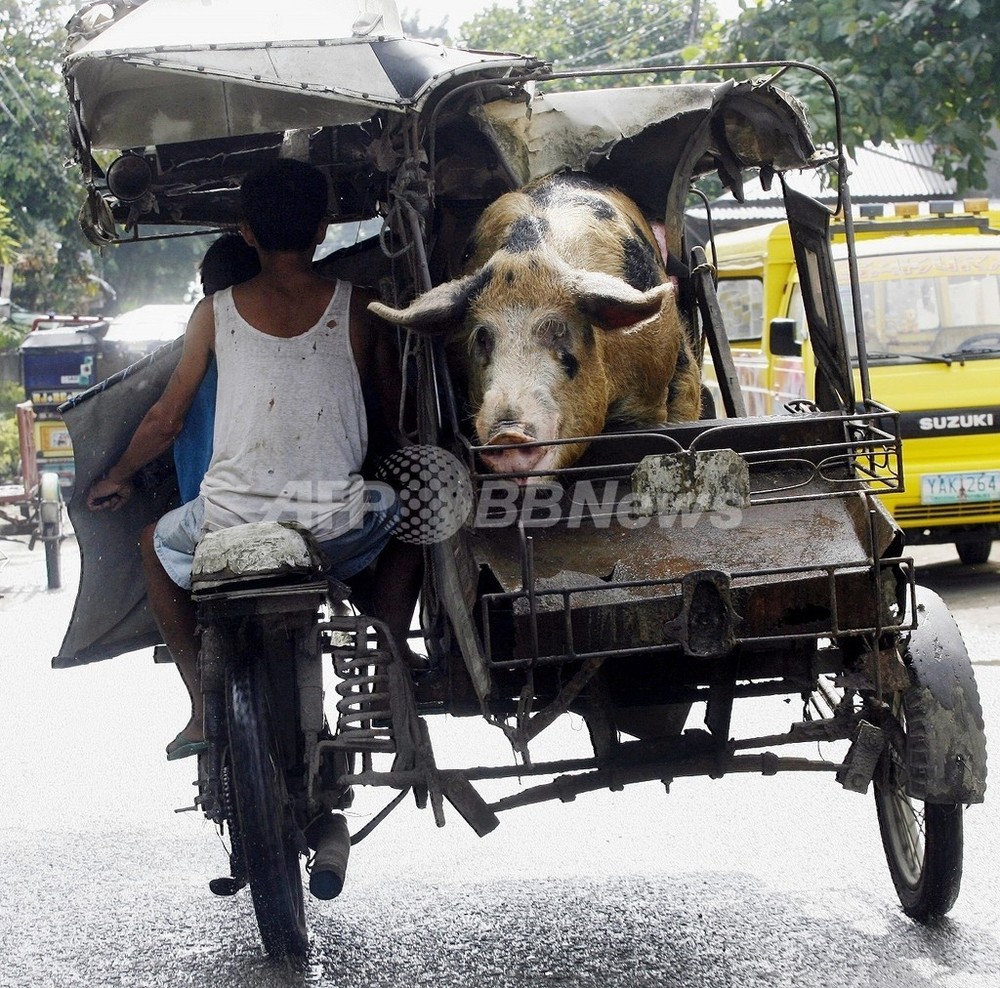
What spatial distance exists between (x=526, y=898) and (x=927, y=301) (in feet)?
23.0

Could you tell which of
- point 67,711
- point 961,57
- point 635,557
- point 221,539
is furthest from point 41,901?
point 961,57

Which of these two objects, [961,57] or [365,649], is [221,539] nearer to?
[365,649]

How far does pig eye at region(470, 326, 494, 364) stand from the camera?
4.31 m

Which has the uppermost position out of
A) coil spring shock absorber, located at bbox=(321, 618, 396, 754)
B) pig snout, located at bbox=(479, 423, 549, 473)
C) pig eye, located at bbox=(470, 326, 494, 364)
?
pig eye, located at bbox=(470, 326, 494, 364)

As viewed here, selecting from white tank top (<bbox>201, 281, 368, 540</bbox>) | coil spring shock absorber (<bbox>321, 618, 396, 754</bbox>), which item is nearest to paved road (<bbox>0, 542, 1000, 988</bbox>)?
coil spring shock absorber (<bbox>321, 618, 396, 754</bbox>)

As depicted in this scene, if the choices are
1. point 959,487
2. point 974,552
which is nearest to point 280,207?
point 959,487

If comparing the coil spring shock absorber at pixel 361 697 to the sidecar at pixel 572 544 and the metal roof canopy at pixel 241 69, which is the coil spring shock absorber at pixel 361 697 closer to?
the sidecar at pixel 572 544

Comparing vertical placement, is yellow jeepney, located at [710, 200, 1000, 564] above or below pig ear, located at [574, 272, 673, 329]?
below

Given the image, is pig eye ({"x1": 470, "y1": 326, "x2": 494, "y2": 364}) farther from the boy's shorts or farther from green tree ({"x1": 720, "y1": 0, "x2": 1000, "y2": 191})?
green tree ({"x1": 720, "y1": 0, "x2": 1000, "y2": 191})

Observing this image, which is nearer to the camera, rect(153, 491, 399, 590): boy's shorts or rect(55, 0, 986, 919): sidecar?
rect(55, 0, 986, 919): sidecar

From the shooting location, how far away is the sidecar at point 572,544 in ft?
12.0

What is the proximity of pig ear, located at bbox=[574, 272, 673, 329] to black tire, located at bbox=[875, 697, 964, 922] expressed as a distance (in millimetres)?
1247

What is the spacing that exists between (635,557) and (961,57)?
10.7 metres

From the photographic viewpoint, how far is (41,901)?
5.15 m
